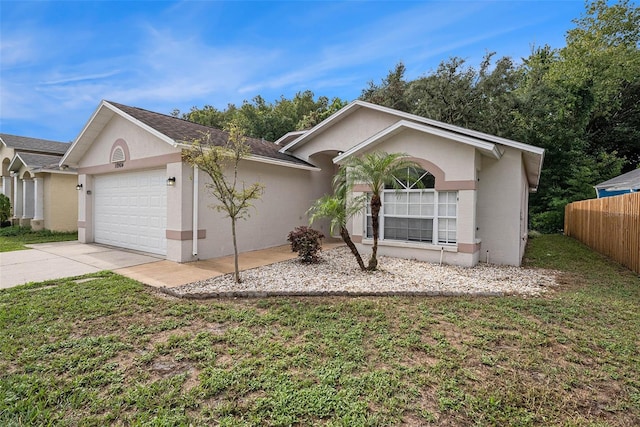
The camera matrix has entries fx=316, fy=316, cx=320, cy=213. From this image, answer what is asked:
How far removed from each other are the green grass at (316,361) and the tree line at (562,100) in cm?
1961

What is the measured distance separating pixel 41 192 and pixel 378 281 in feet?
63.5

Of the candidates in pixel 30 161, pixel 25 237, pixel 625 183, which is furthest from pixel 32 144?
pixel 625 183

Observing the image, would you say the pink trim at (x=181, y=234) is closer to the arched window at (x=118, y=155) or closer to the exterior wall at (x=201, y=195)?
the exterior wall at (x=201, y=195)

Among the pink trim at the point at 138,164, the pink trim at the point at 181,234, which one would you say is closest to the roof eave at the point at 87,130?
the pink trim at the point at 138,164

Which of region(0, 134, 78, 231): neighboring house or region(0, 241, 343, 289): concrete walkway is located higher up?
region(0, 134, 78, 231): neighboring house

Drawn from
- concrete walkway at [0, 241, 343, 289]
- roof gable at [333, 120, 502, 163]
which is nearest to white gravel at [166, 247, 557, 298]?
concrete walkway at [0, 241, 343, 289]

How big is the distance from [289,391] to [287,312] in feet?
7.40

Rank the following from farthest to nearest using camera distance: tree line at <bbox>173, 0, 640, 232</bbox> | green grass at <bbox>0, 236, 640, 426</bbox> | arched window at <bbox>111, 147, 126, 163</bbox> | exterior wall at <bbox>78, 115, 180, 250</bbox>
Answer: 1. tree line at <bbox>173, 0, 640, 232</bbox>
2. arched window at <bbox>111, 147, 126, 163</bbox>
3. exterior wall at <bbox>78, 115, 180, 250</bbox>
4. green grass at <bbox>0, 236, 640, 426</bbox>

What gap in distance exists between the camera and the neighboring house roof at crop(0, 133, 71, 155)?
68.4 ft

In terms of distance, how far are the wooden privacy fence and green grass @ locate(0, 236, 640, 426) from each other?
4340 millimetres

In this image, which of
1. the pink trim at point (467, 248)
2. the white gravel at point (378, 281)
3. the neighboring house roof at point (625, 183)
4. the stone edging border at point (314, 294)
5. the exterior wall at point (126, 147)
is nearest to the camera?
the stone edging border at point (314, 294)

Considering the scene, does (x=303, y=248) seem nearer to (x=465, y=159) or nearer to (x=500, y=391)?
(x=465, y=159)

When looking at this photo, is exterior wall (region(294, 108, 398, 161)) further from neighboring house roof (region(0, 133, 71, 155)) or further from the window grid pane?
neighboring house roof (region(0, 133, 71, 155))

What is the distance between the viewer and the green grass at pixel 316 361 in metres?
3.16
